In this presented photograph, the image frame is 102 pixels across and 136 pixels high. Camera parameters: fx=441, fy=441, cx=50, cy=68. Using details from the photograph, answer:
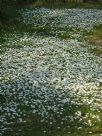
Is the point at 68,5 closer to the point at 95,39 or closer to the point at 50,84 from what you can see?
the point at 95,39

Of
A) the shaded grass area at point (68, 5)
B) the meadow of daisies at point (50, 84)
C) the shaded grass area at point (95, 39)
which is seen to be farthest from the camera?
the shaded grass area at point (68, 5)

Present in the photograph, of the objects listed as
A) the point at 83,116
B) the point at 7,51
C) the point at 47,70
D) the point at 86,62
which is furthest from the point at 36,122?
the point at 7,51

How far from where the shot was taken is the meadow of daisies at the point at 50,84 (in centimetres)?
1900

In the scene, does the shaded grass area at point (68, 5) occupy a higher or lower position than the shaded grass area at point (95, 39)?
lower

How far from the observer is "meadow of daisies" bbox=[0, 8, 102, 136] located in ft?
62.3

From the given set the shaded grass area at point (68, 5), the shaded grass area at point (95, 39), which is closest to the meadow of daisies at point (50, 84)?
the shaded grass area at point (95, 39)

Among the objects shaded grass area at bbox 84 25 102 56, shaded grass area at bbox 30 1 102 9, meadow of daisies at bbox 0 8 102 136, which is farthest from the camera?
shaded grass area at bbox 30 1 102 9

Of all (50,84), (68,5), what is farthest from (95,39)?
(68,5)

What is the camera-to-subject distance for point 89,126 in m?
18.8

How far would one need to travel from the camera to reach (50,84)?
2486cm

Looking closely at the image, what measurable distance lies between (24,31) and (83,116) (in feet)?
75.5

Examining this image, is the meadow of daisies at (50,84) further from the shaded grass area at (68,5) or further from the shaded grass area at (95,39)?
the shaded grass area at (68,5)

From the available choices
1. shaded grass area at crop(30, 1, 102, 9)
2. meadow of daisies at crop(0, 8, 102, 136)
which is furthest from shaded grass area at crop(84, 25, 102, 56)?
shaded grass area at crop(30, 1, 102, 9)

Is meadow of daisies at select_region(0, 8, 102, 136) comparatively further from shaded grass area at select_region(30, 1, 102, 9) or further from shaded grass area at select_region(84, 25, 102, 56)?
shaded grass area at select_region(30, 1, 102, 9)
